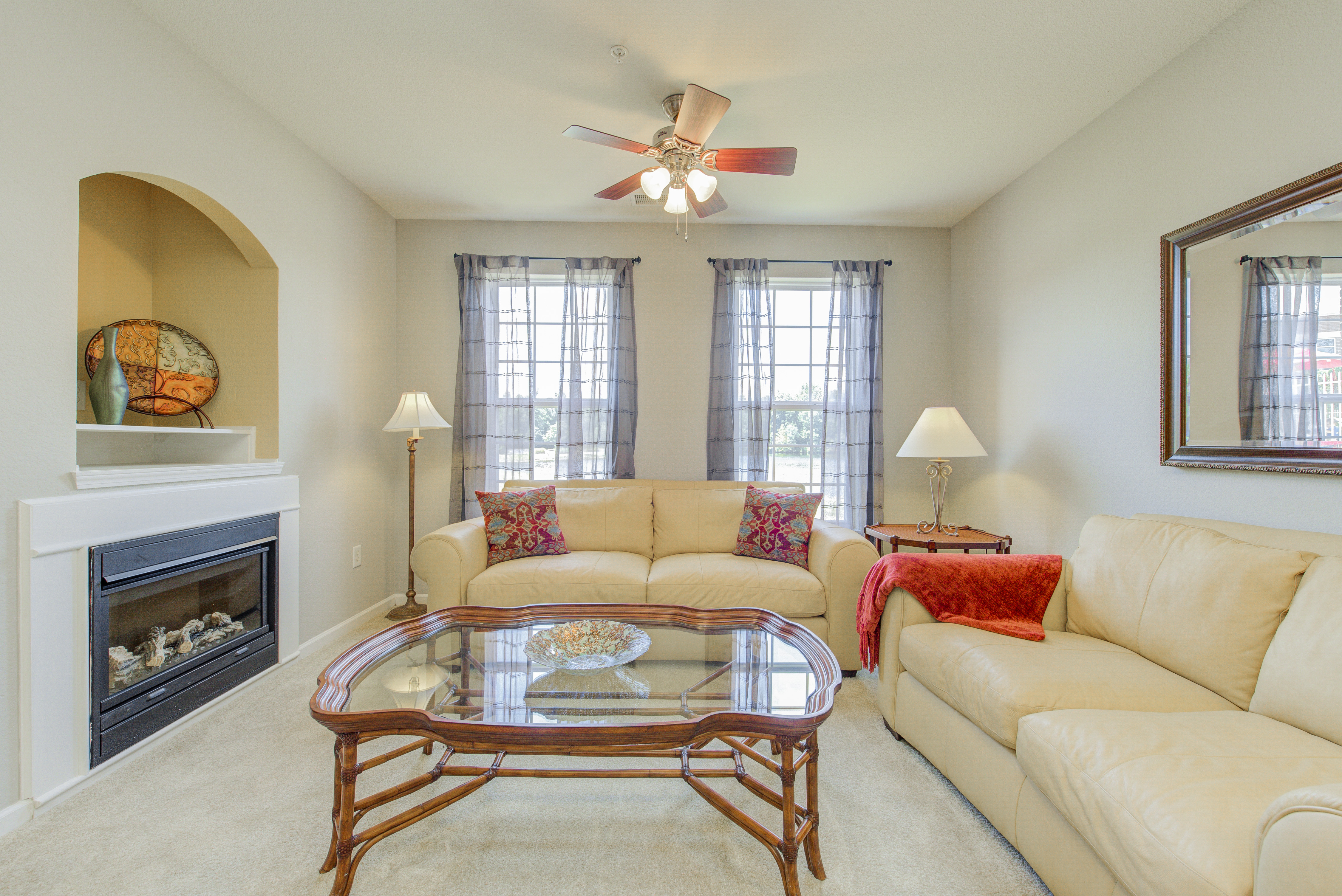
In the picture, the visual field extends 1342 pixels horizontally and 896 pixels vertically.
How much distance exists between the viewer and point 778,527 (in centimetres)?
310

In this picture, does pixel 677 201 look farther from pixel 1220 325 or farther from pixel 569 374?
pixel 1220 325

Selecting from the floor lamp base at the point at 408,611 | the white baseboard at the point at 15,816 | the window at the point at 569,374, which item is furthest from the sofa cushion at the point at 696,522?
the white baseboard at the point at 15,816

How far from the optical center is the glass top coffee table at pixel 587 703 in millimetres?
1303

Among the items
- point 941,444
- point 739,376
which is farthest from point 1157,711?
point 739,376

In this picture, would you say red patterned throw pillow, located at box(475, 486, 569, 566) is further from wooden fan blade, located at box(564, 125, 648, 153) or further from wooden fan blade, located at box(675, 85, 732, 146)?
wooden fan blade, located at box(675, 85, 732, 146)

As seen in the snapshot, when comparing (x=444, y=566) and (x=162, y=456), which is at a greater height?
(x=162, y=456)

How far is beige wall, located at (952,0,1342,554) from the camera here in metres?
1.84

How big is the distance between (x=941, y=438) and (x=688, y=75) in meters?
2.13

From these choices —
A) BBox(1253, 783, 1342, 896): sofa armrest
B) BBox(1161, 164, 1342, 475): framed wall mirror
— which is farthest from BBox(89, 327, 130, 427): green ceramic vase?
BBox(1161, 164, 1342, 475): framed wall mirror

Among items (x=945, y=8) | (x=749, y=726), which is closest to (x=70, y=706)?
(x=749, y=726)

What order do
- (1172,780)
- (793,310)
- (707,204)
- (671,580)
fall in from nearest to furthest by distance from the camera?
(1172,780) < (707,204) < (671,580) < (793,310)

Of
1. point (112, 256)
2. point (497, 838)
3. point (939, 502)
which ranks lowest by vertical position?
point (497, 838)

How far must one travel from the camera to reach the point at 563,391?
151 inches

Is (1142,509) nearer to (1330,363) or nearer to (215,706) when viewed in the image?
(1330,363)
